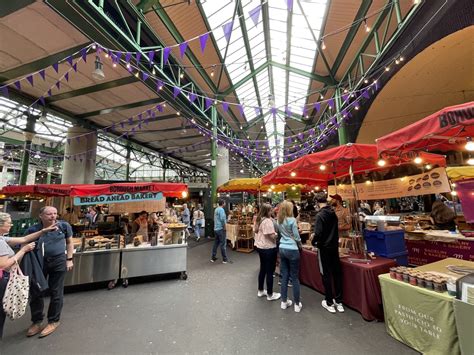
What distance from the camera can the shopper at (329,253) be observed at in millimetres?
3412

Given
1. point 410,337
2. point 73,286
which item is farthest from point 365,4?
point 73,286

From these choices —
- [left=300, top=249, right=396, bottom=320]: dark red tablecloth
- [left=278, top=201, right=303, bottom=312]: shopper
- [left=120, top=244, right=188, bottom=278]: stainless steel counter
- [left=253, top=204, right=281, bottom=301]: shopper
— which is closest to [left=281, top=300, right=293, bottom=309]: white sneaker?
[left=278, top=201, right=303, bottom=312]: shopper

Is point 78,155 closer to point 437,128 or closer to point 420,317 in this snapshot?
point 437,128

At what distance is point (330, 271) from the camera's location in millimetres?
3488

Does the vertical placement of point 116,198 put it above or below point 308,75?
below

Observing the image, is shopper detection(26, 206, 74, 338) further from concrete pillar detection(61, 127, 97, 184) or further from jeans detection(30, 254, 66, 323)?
concrete pillar detection(61, 127, 97, 184)

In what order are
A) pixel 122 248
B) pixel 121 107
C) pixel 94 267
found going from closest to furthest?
pixel 94 267
pixel 122 248
pixel 121 107

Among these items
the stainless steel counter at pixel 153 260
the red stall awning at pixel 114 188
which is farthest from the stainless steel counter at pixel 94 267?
the red stall awning at pixel 114 188

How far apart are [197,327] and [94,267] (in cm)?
288

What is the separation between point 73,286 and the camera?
15.4ft

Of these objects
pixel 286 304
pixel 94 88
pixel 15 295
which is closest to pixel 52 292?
pixel 15 295

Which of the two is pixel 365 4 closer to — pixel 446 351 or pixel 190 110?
pixel 190 110

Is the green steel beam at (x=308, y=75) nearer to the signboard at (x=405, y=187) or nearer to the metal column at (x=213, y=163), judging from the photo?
the metal column at (x=213, y=163)

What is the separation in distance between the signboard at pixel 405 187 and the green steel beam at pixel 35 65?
819 cm
